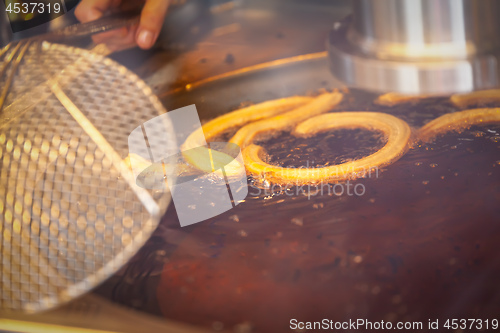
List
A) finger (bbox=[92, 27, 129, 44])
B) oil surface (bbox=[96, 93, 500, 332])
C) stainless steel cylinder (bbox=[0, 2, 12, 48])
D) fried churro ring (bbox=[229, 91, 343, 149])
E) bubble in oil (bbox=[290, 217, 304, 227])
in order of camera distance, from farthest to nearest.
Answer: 1. finger (bbox=[92, 27, 129, 44])
2. fried churro ring (bbox=[229, 91, 343, 149])
3. stainless steel cylinder (bbox=[0, 2, 12, 48])
4. bubble in oil (bbox=[290, 217, 304, 227])
5. oil surface (bbox=[96, 93, 500, 332])

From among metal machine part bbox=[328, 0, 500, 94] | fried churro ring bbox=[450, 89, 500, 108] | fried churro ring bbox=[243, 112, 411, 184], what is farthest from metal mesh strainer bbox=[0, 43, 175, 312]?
fried churro ring bbox=[450, 89, 500, 108]

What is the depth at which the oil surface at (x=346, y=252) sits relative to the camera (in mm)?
514

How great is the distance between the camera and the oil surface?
51cm

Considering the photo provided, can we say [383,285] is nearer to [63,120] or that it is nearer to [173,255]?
[173,255]

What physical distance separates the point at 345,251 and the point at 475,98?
1.45ft

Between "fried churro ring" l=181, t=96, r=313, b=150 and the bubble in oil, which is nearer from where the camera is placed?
the bubble in oil

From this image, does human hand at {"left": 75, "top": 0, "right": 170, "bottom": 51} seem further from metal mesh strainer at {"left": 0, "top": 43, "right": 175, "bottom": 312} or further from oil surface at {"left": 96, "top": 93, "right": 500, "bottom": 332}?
oil surface at {"left": 96, "top": 93, "right": 500, "bottom": 332}

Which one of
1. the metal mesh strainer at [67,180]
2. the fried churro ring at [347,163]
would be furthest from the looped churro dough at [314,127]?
the metal mesh strainer at [67,180]

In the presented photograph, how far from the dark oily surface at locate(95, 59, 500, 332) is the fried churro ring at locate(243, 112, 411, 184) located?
17mm

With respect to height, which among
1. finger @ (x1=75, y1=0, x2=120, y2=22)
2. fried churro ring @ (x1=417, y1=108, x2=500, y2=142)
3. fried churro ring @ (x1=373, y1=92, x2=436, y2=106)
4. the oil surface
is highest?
finger @ (x1=75, y1=0, x2=120, y2=22)

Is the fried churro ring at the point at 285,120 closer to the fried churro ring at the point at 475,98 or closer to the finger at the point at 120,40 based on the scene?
the fried churro ring at the point at 475,98

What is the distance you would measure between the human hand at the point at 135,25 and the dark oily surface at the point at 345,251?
36cm

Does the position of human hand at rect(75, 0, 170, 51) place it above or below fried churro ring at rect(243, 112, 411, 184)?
above

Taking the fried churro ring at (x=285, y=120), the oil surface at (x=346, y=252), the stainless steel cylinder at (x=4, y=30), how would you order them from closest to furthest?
the oil surface at (x=346, y=252) → the stainless steel cylinder at (x=4, y=30) → the fried churro ring at (x=285, y=120)
